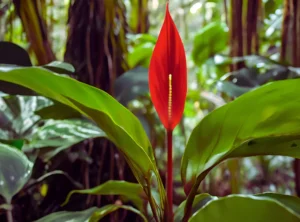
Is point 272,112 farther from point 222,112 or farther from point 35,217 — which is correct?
point 35,217

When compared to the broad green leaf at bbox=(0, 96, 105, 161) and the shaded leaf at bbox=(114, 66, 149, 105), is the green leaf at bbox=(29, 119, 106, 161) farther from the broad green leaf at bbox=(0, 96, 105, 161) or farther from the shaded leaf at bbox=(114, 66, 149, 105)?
the shaded leaf at bbox=(114, 66, 149, 105)

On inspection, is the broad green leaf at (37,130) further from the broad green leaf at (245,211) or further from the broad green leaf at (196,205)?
the broad green leaf at (245,211)

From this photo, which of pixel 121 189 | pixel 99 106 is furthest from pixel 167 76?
pixel 121 189

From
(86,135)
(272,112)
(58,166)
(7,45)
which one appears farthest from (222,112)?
(58,166)

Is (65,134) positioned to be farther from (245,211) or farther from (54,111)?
(245,211)

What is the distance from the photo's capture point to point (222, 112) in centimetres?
49

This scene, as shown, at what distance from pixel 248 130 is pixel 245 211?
0.41 ft

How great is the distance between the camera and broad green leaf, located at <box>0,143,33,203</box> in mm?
511

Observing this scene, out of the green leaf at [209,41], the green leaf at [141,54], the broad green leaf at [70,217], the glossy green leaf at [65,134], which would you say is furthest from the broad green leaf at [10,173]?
the green leaf at [209,41]

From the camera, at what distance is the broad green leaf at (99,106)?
1.43ft

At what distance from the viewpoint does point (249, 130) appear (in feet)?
1.60

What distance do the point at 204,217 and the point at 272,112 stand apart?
17 centimetres

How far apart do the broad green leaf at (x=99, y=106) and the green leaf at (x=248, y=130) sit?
7 cm

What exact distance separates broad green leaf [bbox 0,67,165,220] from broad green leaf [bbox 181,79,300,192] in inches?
2.7
